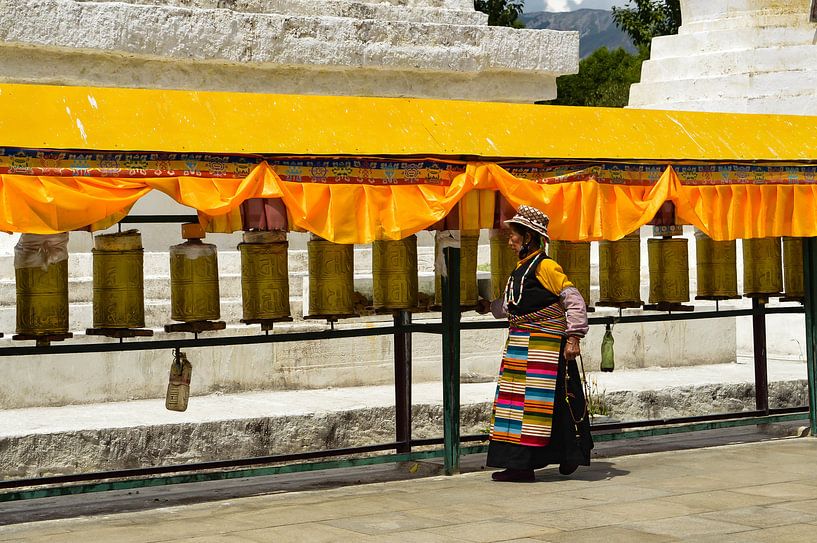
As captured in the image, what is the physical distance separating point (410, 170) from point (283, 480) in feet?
6.24

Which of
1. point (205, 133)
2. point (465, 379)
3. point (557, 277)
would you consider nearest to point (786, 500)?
point (557, 277)

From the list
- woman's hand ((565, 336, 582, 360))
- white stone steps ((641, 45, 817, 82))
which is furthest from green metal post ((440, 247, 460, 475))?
white stone steps ((641, 45, 817, 82))

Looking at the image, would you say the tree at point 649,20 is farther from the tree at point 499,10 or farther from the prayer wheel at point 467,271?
the prayer wheel at point 467,271

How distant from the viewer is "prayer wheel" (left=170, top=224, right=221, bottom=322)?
5.94m

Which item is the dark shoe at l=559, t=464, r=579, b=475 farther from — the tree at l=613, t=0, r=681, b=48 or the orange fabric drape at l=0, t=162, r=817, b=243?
the tree at l=613, t=0, r=681, b=48

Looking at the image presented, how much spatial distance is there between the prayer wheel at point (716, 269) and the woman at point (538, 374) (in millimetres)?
1547

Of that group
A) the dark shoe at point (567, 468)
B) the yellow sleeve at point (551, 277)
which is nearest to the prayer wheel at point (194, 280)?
the yellow sleeve at point (551, 277)

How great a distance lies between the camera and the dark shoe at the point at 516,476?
620cm

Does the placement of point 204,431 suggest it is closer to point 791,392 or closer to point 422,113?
point 422,113

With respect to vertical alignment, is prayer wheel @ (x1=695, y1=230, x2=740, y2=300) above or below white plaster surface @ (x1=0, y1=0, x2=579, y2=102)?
below

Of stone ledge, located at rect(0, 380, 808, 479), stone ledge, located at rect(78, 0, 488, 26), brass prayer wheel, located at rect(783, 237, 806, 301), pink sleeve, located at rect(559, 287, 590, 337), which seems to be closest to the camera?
pink sleeve, located at rect(559, 287, 590, 337)

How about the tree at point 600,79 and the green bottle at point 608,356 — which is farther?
the tree at point 600,79

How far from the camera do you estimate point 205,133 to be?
550 centimetres

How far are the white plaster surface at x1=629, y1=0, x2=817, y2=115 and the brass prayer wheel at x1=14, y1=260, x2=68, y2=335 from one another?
746 cm
